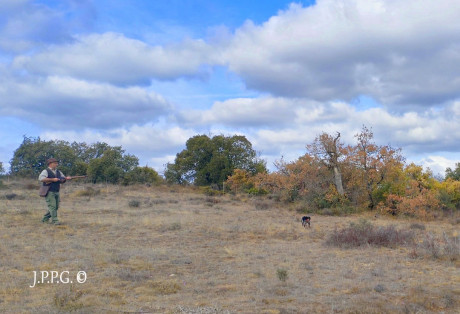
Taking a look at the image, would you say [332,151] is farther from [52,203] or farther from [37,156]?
[37,156]

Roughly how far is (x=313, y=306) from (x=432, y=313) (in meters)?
1.59

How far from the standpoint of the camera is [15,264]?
912cm

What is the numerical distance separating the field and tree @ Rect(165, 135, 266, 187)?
2755 cm

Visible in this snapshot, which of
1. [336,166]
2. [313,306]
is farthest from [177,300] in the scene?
[336,166]

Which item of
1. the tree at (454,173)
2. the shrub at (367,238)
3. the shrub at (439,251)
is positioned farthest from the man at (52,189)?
the tree at (454,173)

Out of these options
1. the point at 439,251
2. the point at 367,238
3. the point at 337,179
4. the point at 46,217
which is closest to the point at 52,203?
the point at 46,217

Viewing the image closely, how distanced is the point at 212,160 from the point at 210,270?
3452 centimetres

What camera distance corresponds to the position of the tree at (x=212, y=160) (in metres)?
43.5

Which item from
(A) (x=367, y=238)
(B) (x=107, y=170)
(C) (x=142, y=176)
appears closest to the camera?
(A) (x=367, y=238)

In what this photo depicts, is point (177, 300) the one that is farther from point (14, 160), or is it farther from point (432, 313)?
point (14, 160)

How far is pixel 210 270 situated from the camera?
9.17 m

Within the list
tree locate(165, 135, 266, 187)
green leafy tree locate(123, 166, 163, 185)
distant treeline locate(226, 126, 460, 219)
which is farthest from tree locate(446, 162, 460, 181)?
green leafy tree locate(123, 166, 163, 185)

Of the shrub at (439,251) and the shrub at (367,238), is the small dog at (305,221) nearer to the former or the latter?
the shrub at (367,238)

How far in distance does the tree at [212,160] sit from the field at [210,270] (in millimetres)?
27552
